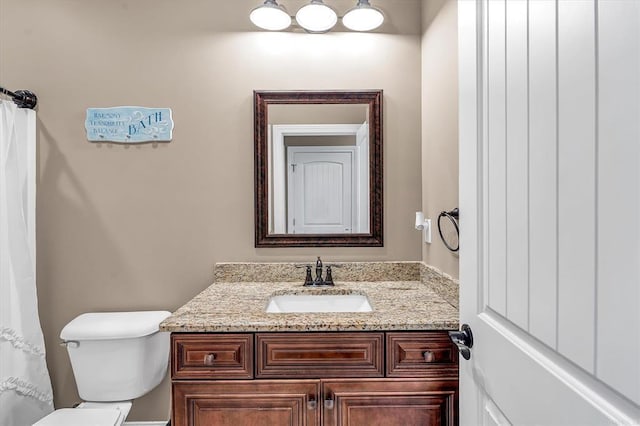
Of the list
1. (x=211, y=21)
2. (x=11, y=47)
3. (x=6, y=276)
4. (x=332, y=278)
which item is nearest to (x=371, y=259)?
(x=332, y=278)

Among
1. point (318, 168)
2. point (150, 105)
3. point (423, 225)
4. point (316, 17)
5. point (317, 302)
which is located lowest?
point (317, 302)

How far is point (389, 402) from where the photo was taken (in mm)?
1231

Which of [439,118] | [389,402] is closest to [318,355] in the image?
[389,402]

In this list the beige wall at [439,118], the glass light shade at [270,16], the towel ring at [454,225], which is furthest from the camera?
the glass light shade at [270,16]

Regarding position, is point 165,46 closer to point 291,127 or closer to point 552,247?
point 291,127

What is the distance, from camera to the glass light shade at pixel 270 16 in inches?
69.5

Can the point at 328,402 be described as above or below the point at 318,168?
below

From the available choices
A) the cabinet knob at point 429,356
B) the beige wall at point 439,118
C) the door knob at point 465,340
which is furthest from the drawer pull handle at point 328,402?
the beige wall at point 439,118

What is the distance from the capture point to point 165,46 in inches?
75.2

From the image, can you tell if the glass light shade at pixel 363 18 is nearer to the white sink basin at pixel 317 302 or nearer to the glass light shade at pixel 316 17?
the glass light shade at pixel 316 17

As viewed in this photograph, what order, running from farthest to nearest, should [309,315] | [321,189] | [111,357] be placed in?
[321,189], [111,357], [309,315]

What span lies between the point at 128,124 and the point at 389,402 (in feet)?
5.55

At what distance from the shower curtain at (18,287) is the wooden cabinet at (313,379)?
37.5 inches

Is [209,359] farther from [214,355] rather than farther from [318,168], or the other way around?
[318,168]
